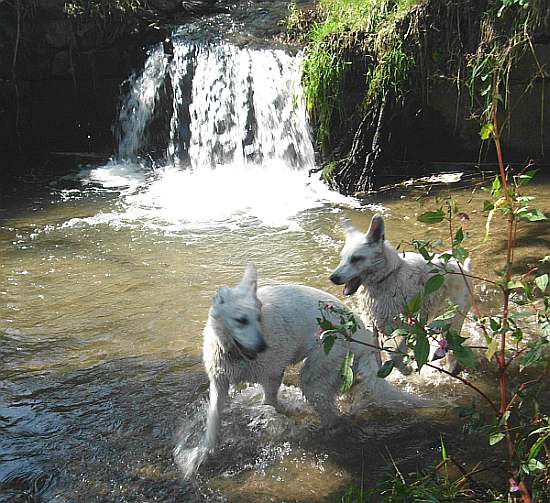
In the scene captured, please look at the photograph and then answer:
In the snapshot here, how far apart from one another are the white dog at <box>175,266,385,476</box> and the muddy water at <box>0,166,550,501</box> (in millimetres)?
220

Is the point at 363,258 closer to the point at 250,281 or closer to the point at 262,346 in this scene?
the point at 250,281

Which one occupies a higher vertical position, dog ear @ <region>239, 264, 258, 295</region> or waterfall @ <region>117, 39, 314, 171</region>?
waterfall @ <region>117, 39, 314, 171</region>

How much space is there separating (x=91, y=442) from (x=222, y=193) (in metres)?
6.04

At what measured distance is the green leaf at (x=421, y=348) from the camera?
8.63 feet

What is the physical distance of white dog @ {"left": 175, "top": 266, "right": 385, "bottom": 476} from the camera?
4.14m

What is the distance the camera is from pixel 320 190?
384 inches

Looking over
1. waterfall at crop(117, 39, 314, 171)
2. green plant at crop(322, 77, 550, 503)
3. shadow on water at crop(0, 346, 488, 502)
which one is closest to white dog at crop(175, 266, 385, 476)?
shadow on water at crop(0, 346, 488, 502)

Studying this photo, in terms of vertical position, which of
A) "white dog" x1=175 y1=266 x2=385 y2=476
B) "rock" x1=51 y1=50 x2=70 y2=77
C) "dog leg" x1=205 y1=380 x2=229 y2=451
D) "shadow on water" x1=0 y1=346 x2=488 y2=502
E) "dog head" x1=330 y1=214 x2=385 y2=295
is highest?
"rock" x1=51 y1=50 x2=70 y2=77

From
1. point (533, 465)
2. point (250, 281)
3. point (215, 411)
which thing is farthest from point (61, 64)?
point (533, 465)

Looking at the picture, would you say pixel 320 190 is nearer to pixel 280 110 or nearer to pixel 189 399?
pixel 280 110

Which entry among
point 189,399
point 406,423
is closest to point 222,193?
point 189,399

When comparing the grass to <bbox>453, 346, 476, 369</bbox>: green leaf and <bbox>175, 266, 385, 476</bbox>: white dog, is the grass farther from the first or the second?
<bbox>453, 346, 476, 369</bbox>: green leaf

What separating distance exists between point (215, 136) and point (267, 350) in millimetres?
7644

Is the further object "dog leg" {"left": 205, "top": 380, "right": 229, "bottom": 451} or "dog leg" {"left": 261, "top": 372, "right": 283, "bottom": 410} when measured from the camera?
"dog leg" {"left": 261, "top": 372, "right": 283, "bottom": 410}
